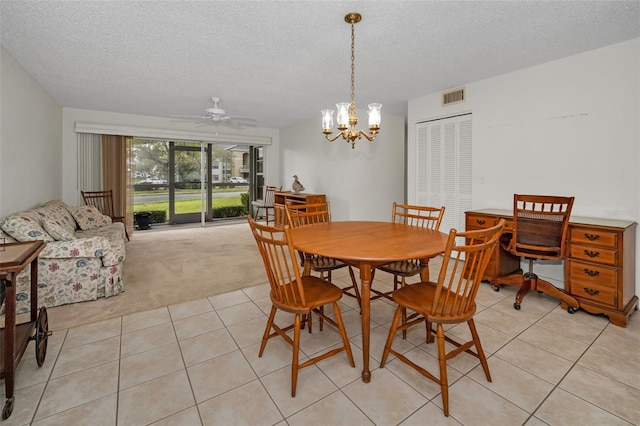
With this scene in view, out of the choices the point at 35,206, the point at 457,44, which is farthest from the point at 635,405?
the point at 35,206

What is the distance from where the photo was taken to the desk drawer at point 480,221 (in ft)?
10.6

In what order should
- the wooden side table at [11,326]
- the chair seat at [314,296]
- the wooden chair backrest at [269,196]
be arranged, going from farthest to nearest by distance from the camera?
the wooden chair backrest at [269,196] → the chair seat at [314,296] → the wooden side table at [11,326]

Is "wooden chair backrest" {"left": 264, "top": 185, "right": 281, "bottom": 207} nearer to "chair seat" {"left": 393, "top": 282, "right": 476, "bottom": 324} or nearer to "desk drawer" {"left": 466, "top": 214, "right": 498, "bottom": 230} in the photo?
"desk drawer" {"left": 466, "top": 214, "right": 498, "bottom": 230}

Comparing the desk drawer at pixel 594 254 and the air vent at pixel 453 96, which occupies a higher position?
the air vent at pixel 453 96

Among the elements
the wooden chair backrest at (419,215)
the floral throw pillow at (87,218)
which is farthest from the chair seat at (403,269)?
the floral throw pillow at (87,218)

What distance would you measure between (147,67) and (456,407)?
4.25 metres

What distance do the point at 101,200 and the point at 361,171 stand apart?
493 centimetres

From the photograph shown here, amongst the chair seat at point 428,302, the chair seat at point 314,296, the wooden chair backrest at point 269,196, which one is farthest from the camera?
the wooden chair backrest at point 269,196

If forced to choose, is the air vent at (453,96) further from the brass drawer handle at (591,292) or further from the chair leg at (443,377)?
the chair leg at (443,377)

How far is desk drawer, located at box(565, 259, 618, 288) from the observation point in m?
2.45

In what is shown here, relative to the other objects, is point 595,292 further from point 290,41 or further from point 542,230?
point 290,41

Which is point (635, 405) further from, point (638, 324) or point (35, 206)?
point (35, 206)

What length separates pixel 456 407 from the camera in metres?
1.53

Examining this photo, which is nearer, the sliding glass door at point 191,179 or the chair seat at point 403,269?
the chair seat at point 403,269
